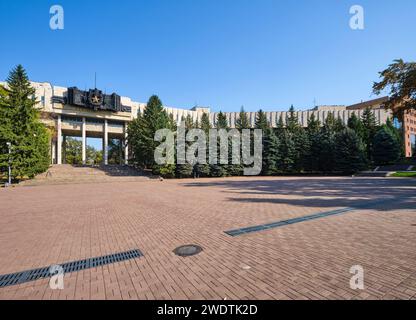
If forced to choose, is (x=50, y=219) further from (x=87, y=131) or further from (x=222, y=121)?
(x=87, y=131)

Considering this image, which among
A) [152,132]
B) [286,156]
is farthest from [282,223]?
[286,156]

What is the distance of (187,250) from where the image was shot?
5129mm

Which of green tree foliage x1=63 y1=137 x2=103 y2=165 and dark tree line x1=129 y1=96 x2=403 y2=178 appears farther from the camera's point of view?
green tree foliage x1=63 y1=137 x2=103 y2=165

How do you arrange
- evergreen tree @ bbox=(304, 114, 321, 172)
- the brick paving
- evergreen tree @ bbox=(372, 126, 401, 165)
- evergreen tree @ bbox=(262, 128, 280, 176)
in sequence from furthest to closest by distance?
evergreen tree @ bbox=(372, 126, 401, 165)
evergreen tree @ bbox=(304, 114, 321, 172)
evergreen tree @ bbox=(262, 128, 280, 176)
the brick paving

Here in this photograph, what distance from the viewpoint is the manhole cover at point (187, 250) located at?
4918 millimetres

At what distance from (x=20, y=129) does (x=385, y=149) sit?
63798mm

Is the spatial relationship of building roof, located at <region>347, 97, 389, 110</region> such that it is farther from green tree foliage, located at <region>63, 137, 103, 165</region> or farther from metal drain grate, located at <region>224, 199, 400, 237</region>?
green tree foliage, located at <region>63, 137, 103, 165</region>

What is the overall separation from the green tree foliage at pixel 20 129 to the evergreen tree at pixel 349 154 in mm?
47631

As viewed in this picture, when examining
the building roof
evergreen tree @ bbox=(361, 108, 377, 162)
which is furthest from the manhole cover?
the building roof

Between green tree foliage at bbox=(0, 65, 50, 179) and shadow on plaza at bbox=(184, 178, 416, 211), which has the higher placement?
green tree foliage at bbox=(0, 65, 50, 179)

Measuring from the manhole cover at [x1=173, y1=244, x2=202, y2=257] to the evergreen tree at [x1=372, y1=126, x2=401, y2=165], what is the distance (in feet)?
183

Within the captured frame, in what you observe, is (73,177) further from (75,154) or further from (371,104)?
(371,104)

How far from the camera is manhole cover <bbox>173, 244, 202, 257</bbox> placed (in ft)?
16.1
